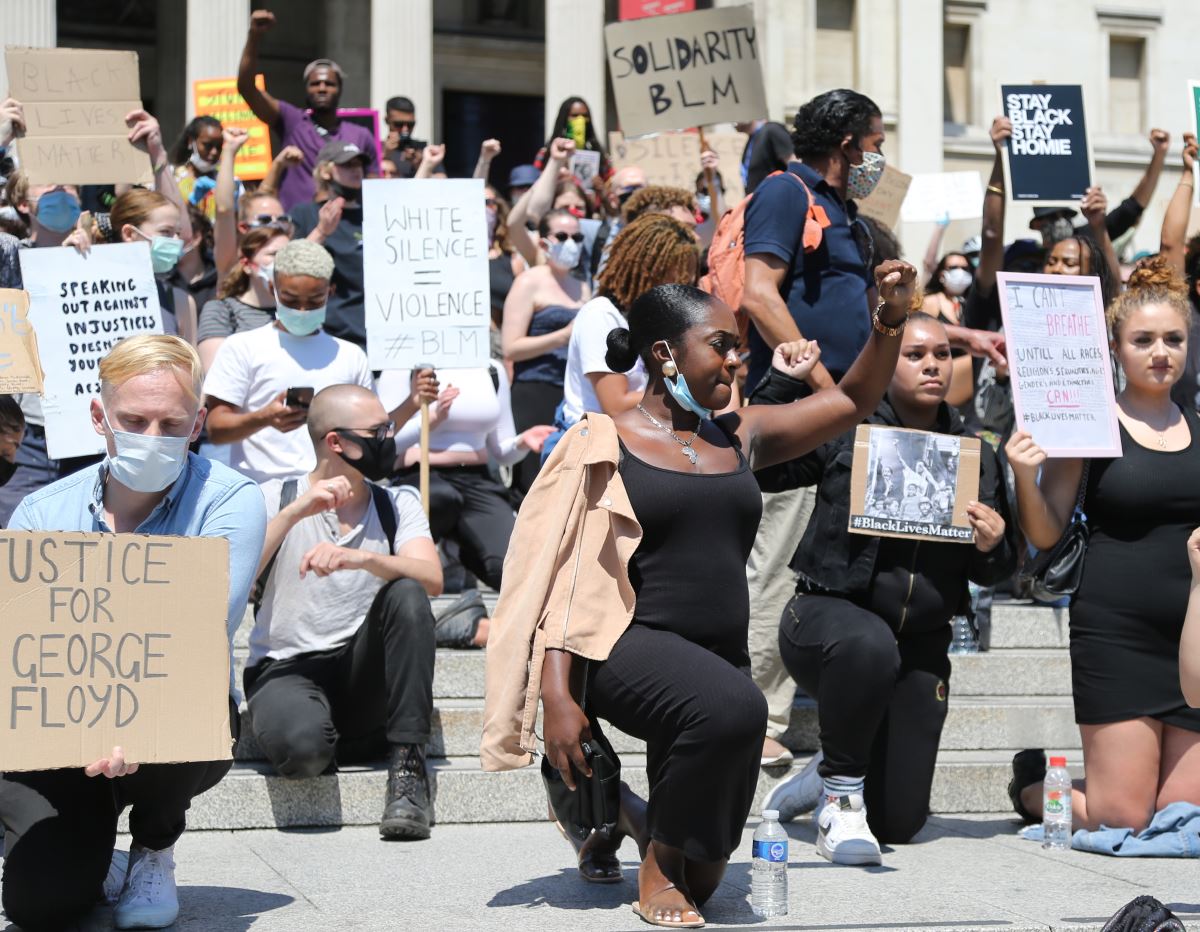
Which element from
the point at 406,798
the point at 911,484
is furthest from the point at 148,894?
the point at 911,484

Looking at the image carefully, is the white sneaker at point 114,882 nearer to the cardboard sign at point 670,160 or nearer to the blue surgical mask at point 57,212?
the blue surgical mask at point 57,212

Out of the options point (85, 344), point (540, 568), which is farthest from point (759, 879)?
point (85, 344)

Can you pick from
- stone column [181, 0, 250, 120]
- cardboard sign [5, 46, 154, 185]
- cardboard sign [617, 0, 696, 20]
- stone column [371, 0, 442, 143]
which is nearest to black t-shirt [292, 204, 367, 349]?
cardboard sign [5, 46, 154, 185]

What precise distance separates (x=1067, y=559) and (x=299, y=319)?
11.1 feet

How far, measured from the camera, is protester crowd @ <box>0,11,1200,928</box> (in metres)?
4.87

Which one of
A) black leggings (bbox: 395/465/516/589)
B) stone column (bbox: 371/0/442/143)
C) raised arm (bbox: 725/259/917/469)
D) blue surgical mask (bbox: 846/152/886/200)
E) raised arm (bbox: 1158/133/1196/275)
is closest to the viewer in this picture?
raised arm (bbox: 725/259/917/469)

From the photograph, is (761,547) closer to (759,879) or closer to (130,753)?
(759,879)

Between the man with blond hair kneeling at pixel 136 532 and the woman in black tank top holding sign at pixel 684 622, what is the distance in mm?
1003

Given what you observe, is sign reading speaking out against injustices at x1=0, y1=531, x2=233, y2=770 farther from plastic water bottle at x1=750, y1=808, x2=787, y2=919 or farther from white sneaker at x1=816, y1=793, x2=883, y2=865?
white sneaker at x1=816, y1=793, x2=883, y2=865

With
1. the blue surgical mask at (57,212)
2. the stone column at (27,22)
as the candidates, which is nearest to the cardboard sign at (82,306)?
the blue surgical mask at (57,212)

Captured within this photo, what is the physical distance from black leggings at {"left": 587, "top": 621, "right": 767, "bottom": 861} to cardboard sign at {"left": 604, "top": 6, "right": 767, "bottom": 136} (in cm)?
565

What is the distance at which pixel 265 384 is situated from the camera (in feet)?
24.8

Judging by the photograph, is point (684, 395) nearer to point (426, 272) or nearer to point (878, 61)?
point (426, 272)

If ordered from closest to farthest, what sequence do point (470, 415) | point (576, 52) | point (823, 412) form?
point (823, 412) → point (470, 415) → point (576, 52)
